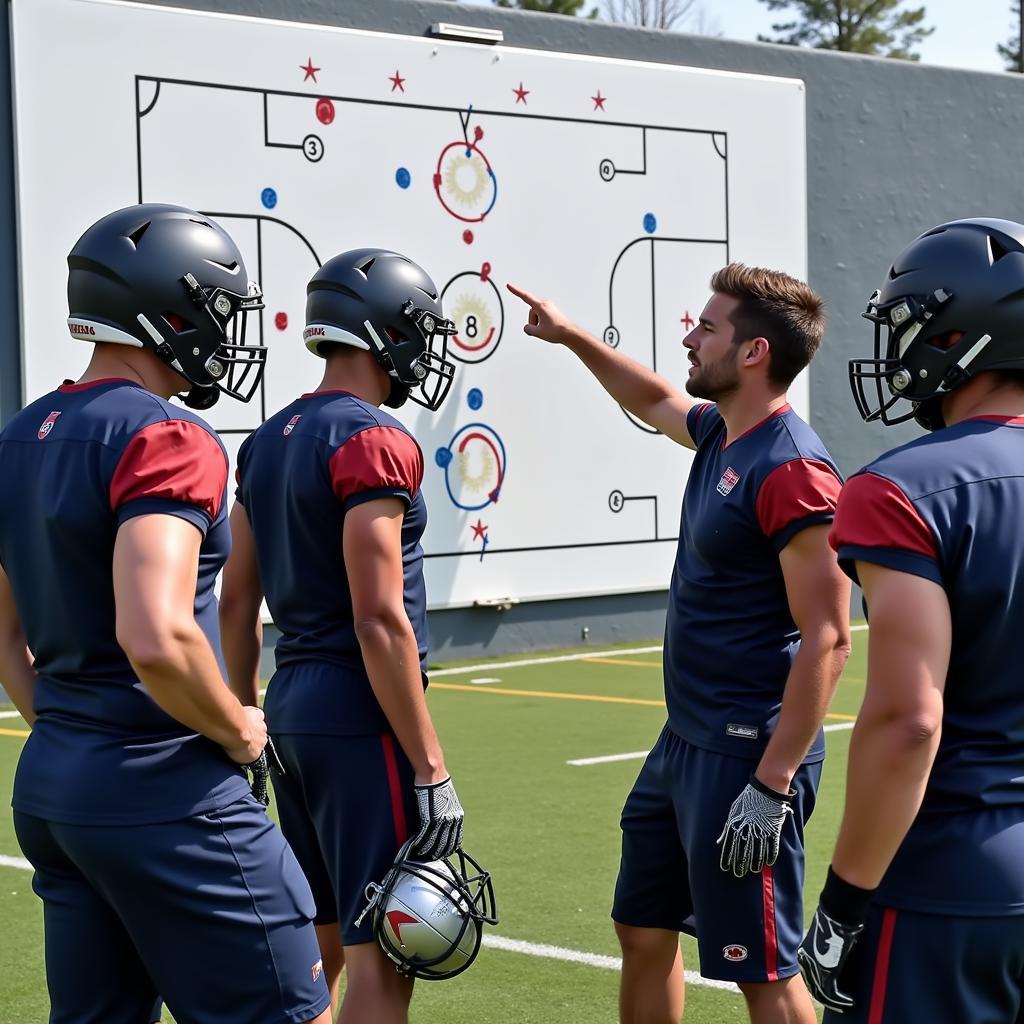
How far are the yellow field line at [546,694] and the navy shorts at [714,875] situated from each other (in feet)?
21.7

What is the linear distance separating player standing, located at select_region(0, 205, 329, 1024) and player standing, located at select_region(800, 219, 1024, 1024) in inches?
43.0

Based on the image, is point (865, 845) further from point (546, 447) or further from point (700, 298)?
point (700, 298)

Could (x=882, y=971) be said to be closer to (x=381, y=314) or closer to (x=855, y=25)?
(x=381, y=314)

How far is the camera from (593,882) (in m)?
6.49

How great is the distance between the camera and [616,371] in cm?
504

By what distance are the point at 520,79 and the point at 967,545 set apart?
1125cm

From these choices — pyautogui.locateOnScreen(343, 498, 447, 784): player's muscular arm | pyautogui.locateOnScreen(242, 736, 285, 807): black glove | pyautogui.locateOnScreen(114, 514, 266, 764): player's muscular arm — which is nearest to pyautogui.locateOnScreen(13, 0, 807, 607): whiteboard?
pyautogui.locateOnScreen(343, 498, 447, 784): player's muscular arm

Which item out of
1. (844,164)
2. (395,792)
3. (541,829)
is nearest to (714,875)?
(395,792)

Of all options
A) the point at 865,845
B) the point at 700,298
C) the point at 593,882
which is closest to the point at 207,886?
the point at 865,845

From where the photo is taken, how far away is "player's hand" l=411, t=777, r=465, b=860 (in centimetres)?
403

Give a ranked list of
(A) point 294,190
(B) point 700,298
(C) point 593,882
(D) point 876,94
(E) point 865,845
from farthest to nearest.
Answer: (D) point 876,94
(B) point 700,298
(A) point 294,190
(C) point 593,882
(E) point 865,845

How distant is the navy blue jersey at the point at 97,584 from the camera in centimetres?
312

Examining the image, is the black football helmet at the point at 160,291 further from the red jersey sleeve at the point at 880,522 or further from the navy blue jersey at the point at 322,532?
the red jersey sleeve at the point at 880,522

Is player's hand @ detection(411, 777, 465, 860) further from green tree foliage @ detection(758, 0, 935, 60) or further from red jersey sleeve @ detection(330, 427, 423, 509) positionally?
green tree foliage @ detection(758, 0, 935, 60)
